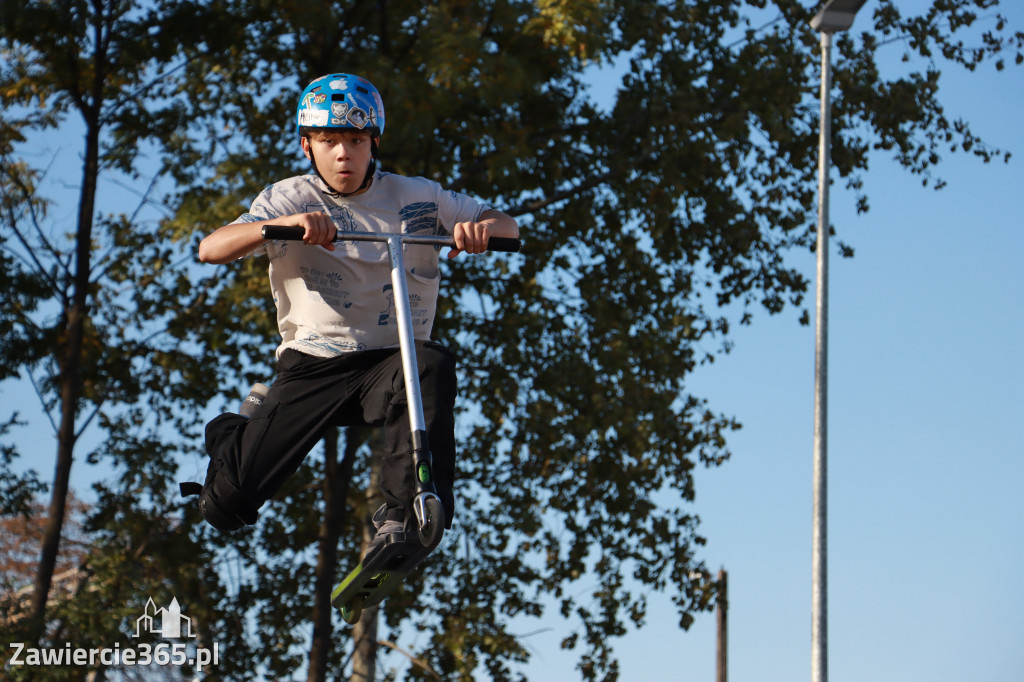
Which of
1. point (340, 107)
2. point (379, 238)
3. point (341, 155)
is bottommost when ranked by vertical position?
point (379, 238)

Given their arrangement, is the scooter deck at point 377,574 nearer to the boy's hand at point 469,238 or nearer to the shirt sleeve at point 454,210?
the boy's hand at point 469,238

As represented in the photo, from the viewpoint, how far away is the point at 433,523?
4938 millimetres

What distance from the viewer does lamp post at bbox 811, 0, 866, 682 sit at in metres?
14.5

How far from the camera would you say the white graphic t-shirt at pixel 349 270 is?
18.3 feet

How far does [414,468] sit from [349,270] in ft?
3.18

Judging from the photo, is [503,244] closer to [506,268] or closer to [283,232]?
[283,232]

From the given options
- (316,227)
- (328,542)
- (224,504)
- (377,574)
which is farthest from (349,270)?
(328,542)

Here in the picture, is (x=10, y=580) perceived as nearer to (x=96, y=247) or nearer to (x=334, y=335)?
(x=96, y=247)

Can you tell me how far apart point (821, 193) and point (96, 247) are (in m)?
9.02

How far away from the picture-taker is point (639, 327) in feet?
58.5

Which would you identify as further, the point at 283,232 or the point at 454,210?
the point at 454,210

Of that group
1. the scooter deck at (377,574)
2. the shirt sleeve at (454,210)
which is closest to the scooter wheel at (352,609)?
the scooter deck at (377,574)

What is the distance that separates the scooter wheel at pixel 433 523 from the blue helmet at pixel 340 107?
1593 mm

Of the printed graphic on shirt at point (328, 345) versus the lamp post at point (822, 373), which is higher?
the lamp post at point (822, 373)
